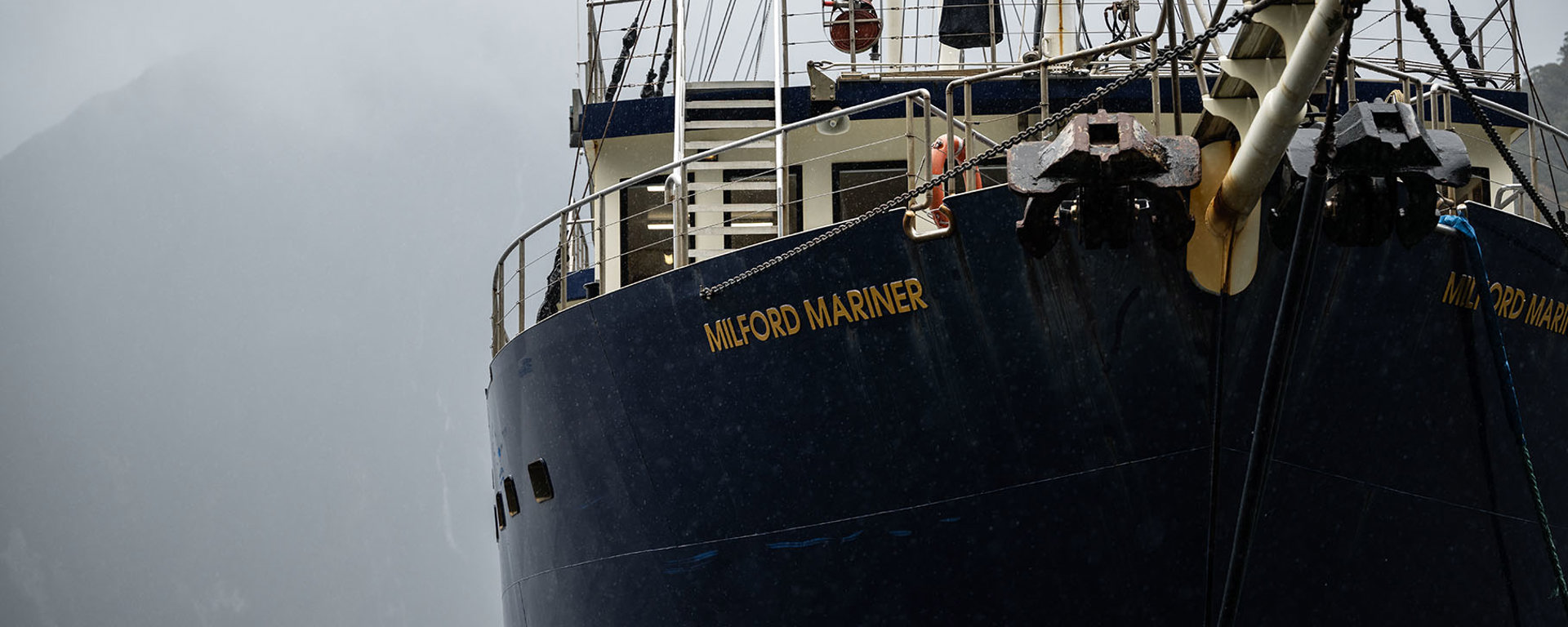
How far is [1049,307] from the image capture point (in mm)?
6449

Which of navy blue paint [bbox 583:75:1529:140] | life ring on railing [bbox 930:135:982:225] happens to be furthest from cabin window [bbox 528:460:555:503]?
life ring on railing [bbox 930:135:982:225]

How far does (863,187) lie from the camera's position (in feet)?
31.9

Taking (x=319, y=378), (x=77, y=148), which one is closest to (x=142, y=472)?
(x=319, y=378)

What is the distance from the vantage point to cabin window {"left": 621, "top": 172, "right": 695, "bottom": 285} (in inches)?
414

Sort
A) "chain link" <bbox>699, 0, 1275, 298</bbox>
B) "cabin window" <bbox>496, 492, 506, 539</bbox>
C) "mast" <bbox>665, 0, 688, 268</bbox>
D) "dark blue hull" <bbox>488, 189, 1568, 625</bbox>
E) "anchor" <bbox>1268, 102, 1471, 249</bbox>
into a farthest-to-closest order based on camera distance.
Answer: "cabin window" <bbox>496, 492, 506, 539</bbox> < "mast" <bbox>665, 0, 688, 268</bbox> < "dark blue hull" <bbox>488, 189, 1568, 625</bbox> < "chain link" <bbox>699, 0, 1275, 298</bbox> < "anchor" <bbox>1268, 102, 1471, 249</bbox>

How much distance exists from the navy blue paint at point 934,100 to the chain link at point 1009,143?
2.95 metres

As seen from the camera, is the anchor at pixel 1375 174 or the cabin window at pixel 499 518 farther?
the cabin window at pixel 499 518

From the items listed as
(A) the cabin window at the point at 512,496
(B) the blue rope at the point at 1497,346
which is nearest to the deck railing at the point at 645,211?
(A) the cabin window at the point at 512,496

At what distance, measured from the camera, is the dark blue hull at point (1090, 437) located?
21.1 ft

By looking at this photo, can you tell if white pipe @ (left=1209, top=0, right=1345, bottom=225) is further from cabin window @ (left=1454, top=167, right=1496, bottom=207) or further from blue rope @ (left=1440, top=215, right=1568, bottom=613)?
cabin window @ (left=1454, top=167, right=1496, bottom=207)

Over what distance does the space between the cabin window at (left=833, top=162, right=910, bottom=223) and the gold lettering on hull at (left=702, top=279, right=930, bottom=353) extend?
2.59 m

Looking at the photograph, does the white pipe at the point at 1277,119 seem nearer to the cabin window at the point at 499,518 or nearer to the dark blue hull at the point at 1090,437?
the dark blue hull at the point at 1090,437

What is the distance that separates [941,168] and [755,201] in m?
3.48

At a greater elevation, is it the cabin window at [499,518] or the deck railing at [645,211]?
the deck railing at [645,211]
